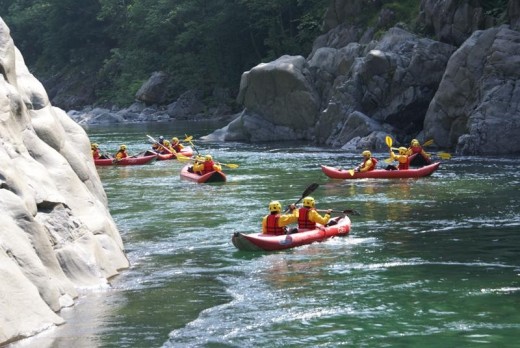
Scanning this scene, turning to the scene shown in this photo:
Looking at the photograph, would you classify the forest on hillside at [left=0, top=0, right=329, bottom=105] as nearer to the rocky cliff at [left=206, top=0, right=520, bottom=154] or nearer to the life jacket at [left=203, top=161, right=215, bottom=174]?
the rocky cliff at [left=206, top=0, right=520, bottom=154]

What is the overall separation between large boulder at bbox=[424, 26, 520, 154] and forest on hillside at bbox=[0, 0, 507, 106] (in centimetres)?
409

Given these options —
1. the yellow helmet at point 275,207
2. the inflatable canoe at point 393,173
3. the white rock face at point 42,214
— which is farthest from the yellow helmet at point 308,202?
the inflatable canoe at point 393,173

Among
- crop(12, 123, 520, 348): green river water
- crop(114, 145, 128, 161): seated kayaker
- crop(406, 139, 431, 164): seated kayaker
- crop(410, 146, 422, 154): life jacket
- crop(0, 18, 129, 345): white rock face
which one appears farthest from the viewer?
crop(114, 145, 128, 161): seated kayaker

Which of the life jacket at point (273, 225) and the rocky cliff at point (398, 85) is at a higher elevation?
the rocky cliff at point (398, 85)

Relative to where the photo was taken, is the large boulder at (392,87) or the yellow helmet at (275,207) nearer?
the yellow helmet at (275,207)

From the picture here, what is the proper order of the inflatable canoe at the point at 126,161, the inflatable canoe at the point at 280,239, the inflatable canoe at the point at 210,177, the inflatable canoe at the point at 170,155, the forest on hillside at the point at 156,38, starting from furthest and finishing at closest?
the forest on hillside at the point at 156,38 < the inflatable canoe at the point at 170,155 < the inflatable canoe at the point at 126,161 < the inflatable canoe at the point at 210,177 < the inflatable canoe at the point at 280,239

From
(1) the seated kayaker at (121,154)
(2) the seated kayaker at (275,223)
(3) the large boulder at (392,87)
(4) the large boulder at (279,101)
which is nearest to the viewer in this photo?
(2) the seated kayaker at (275,223)

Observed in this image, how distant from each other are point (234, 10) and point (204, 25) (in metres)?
2.66

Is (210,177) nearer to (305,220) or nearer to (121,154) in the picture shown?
(121,154)

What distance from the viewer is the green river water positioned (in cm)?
1029

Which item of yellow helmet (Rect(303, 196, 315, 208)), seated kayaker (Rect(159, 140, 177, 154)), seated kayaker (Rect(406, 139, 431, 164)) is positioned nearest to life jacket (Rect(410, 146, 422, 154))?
seated kayaker (Rect(406, 139, 431, 164))

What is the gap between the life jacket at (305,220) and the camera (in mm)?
15656

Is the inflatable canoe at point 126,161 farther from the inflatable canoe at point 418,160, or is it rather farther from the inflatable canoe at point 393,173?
the inflatable canoe at point 418,160

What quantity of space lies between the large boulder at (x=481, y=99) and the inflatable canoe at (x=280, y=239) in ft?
46.2
